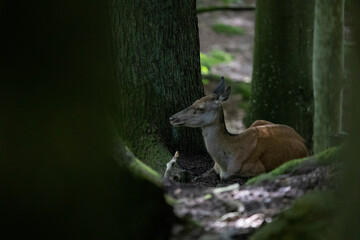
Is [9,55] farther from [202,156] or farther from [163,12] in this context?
[202,156]

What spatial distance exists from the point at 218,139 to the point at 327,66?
2.27 meters

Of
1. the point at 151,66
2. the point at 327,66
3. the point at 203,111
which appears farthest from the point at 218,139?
→ the point at 327,66

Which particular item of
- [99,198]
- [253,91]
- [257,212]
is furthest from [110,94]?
[253,91]

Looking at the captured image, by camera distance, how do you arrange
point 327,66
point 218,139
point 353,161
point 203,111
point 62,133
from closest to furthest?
point 353,161, point 62,133, point 203,111, point 218,139, point 327,66

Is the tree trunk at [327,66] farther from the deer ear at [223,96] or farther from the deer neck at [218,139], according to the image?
the deer ear at [223,96]

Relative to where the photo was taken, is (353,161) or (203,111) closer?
(353,161)

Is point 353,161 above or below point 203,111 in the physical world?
above

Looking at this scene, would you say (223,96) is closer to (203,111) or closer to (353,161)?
(203,111)

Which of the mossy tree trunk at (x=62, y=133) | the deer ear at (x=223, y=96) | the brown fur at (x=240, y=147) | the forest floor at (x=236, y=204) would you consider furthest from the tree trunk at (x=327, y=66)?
the mossy tree trunk at (x=62, y=133)

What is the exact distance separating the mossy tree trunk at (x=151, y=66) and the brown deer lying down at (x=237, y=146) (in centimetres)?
47

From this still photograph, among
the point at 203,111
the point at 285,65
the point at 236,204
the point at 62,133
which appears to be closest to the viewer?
the point at 62,133

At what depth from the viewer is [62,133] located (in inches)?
209

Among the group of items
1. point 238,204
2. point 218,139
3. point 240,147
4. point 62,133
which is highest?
point 62,133

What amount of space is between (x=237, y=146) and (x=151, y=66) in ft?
5.01
